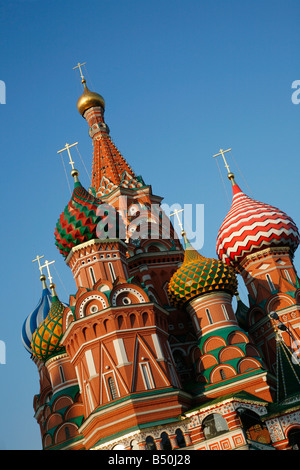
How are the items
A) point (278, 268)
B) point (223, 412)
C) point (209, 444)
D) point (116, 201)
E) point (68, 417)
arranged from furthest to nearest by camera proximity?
point (116, 201), point (278, 268), point (68, 417), point (223, 412), point (209, 444)

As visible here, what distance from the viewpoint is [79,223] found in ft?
70.4

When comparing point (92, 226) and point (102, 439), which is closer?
point (102, 439)

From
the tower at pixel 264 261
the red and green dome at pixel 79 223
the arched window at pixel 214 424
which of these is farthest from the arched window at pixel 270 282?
the arched window at pixel 214 424

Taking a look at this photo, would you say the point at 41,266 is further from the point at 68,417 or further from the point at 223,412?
the point at 223,412

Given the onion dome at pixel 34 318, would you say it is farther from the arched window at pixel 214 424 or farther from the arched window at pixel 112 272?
the arched window at pixel 214 424

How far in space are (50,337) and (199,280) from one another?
564 cm

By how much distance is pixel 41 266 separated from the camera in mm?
27656

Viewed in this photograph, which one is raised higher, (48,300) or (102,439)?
(48,300)

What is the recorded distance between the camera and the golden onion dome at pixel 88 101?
30.2m

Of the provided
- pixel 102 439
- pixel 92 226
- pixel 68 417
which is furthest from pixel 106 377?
pixel 92 226

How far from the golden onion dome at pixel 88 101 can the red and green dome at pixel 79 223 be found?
9.22m

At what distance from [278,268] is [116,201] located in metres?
6.82

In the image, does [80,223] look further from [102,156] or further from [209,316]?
[102,156]
